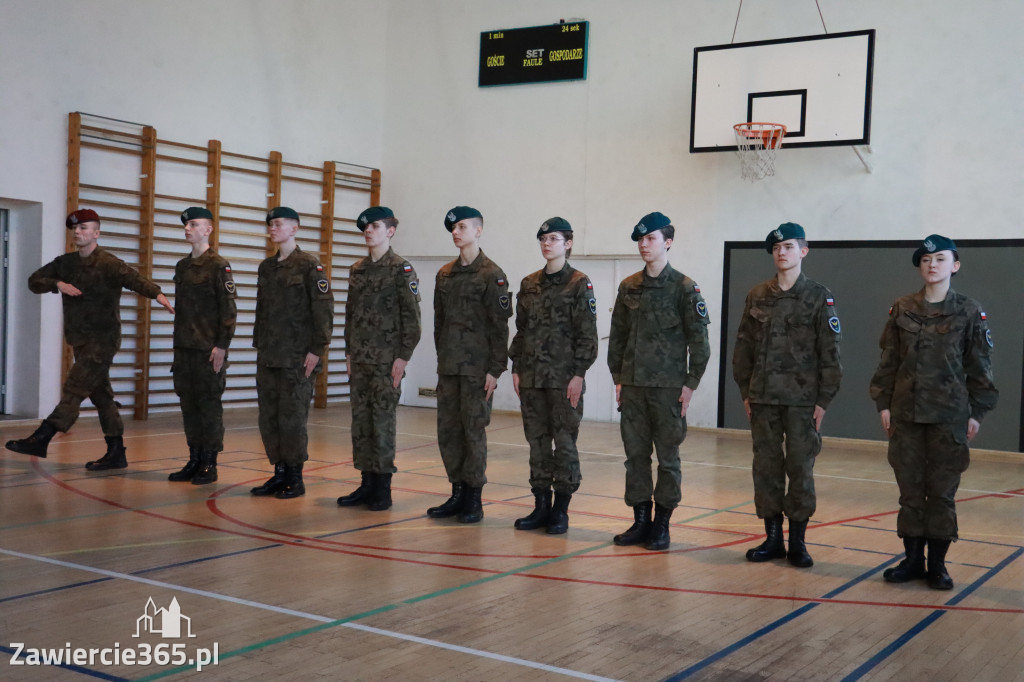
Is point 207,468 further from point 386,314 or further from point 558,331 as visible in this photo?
point 558,331

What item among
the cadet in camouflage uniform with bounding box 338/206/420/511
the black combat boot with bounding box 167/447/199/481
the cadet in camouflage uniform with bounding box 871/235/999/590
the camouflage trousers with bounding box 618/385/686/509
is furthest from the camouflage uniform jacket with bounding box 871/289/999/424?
the black combat boot with bounding box 167/447/199/481

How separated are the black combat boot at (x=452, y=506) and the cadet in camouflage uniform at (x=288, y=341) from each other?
1.01 metres

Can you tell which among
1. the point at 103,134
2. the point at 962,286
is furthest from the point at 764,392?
the point at 103,134

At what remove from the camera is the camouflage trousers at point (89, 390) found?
22.4 feet

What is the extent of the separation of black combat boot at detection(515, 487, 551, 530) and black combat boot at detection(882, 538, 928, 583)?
Result: 5.83 ft

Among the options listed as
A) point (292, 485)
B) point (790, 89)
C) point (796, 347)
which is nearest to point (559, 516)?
point (796, 347)

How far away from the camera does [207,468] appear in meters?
6.65

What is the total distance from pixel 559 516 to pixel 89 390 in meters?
3.63

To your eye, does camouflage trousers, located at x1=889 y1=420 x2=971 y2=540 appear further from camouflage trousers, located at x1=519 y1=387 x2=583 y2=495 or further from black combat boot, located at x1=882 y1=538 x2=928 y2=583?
camouflage trousers, located at x1=519 y1=387 x2=583 y2=495

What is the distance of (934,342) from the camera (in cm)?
445

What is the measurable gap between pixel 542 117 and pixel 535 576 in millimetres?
8787

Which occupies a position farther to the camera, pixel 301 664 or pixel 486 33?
pixel 486 33

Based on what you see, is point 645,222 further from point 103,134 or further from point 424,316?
point 424,316

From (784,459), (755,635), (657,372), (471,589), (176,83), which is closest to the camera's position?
(755,635)
